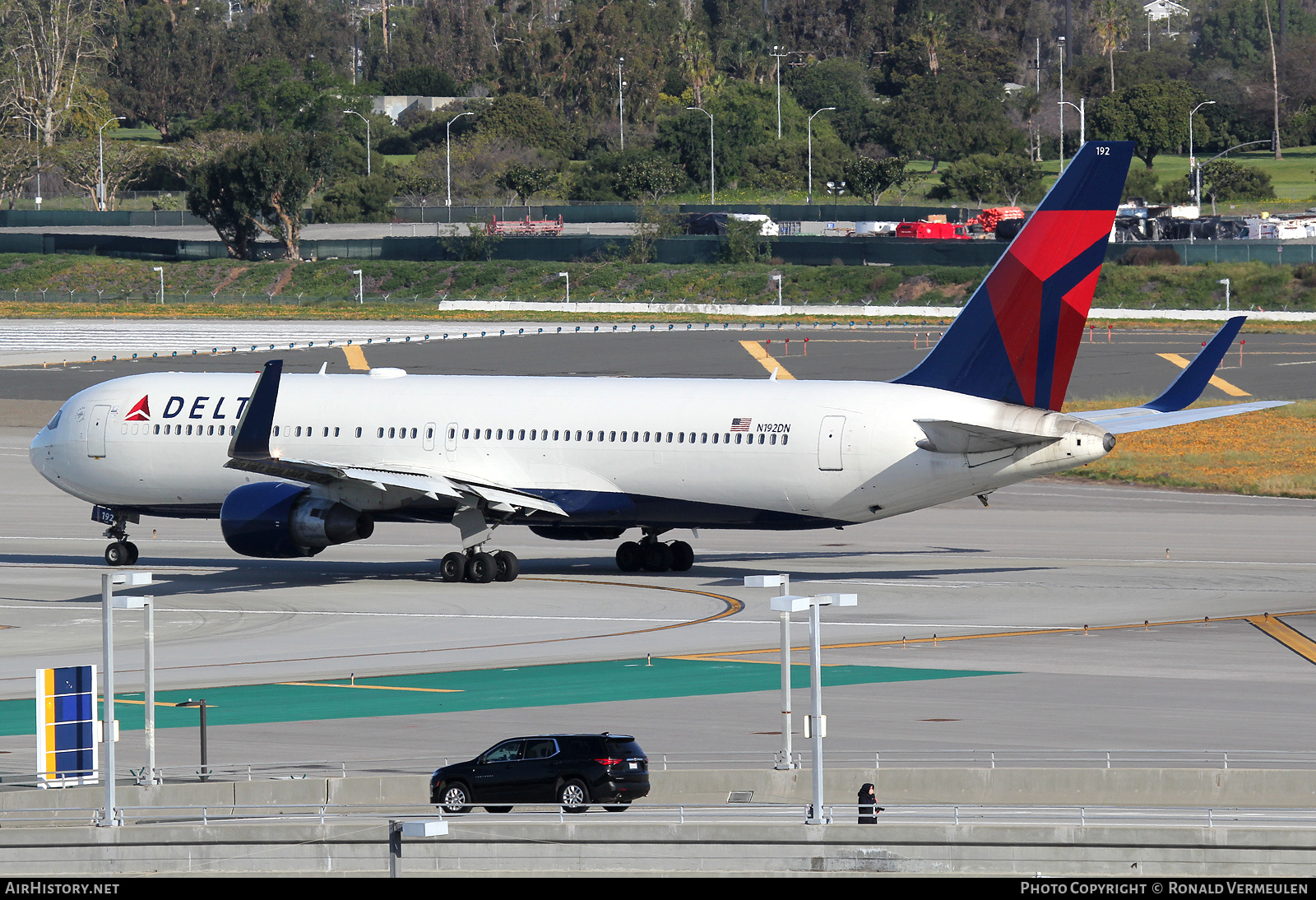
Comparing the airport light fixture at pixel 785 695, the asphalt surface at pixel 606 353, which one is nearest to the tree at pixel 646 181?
the asphalt surface at pixel 606 353

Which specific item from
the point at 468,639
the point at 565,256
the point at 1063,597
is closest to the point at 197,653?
the point at 468,639

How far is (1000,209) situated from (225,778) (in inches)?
5614

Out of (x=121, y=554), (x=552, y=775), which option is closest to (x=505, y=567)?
(x=121, y=554)

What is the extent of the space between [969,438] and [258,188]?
423 ft

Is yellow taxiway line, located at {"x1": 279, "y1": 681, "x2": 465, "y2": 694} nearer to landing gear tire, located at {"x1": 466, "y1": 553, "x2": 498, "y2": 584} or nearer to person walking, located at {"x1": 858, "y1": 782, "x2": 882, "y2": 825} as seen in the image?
landing gear tire, located at {"x1": 466, "y1": 553, "x2": 498, "y2": 584}

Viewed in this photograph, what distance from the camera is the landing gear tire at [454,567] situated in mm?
45750

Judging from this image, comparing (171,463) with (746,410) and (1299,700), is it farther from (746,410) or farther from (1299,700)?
(1299,700)

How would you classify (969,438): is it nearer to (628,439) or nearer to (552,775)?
(628,439)

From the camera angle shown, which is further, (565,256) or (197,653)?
(565,256)

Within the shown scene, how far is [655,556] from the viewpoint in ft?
155

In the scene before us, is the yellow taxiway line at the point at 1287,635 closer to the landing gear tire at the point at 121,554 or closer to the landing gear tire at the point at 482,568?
the landing gear tire at the point at 482,568

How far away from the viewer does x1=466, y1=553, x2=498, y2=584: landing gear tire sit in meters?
45.4

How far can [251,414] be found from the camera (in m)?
40.1

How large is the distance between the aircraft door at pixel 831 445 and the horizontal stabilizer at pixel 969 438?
1.82 m
